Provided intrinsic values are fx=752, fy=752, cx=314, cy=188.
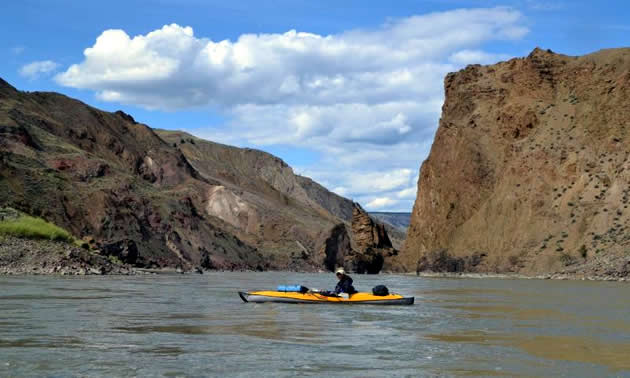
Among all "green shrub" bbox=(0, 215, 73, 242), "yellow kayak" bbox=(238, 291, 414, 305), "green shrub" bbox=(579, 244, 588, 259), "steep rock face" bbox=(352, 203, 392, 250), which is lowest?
"yellow kayak" bbox=(238, 291, 414, 305)

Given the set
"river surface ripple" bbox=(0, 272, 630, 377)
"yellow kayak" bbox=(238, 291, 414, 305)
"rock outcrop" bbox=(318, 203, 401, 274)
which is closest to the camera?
"river surface ripple" bbox=(0, 272, 630, 377)

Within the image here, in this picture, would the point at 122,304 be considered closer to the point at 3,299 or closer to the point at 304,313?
the point at 3,299

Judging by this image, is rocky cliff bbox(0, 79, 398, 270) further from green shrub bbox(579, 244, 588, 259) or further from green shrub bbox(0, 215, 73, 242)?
green shrub bbox(579, 244, 588, 259)

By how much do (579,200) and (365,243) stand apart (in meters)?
70.0

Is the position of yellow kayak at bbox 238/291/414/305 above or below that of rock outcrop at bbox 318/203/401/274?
below

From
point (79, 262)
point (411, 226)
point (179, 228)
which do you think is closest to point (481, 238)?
point (411, 226)

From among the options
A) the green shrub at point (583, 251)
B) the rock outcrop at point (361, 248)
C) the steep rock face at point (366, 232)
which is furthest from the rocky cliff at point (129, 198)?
the green shrub at point (583, 251)

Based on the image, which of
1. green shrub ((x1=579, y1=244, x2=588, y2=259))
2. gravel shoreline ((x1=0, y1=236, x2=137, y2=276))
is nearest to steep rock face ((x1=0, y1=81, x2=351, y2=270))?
gravel shoreline ((x1=0, y1=236, x2=137, y2=276))

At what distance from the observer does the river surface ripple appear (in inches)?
608

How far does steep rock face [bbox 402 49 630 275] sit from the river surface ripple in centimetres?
5505

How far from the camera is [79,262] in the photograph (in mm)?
66375

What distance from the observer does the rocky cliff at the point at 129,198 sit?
3739 inches

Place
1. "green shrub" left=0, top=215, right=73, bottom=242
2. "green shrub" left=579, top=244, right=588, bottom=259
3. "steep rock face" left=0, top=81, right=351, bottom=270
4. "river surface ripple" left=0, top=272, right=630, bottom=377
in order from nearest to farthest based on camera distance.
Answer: "river surface ripple" left=0, top=272, right=630, bottom=377 → "green shrub" left=0, top=215, right=73, bottom=242 → "green shrub" left=579, top=244, right=588, bottom=259 → "steep rock face" left=0, top=81, right=351, bottom=270

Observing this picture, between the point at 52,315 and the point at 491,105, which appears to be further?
the point at 491,105
